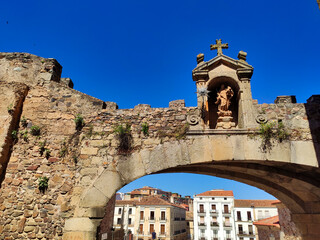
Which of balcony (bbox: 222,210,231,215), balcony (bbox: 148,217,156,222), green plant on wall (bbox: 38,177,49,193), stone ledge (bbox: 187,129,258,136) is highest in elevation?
stone ledge (bbox: 187,129,258,136)

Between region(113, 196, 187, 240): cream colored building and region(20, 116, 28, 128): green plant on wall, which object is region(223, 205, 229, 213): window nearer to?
region(113, 196, 187, 240): cream colored building

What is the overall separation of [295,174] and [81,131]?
5091 millimetres

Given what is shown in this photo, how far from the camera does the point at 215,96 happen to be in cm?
571

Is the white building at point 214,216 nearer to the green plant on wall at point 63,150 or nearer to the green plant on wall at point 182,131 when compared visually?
the green plant on wall at point 182,131

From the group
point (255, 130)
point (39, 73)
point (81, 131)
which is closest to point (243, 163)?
point (255, 130)

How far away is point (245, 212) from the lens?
110 ft

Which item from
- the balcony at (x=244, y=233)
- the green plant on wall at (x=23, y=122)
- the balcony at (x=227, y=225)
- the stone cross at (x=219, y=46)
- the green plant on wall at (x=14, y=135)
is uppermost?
the stone cross at (x=219, y=46)

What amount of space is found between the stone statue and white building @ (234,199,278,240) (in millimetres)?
32853

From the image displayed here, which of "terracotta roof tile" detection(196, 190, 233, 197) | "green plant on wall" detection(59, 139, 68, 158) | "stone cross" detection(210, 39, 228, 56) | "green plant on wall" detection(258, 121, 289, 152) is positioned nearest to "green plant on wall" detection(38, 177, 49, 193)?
"green plant on wall" detection(59, 139, 68, 158)

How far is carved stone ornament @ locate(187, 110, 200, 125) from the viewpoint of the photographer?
15.8 ft

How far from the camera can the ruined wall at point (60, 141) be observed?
4297mm

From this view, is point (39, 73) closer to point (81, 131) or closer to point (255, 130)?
point (81, 131)

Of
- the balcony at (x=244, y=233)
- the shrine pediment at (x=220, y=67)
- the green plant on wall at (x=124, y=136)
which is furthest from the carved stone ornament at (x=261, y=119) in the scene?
the balcony at (x=244, y=233)

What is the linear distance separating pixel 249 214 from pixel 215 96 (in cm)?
3352
